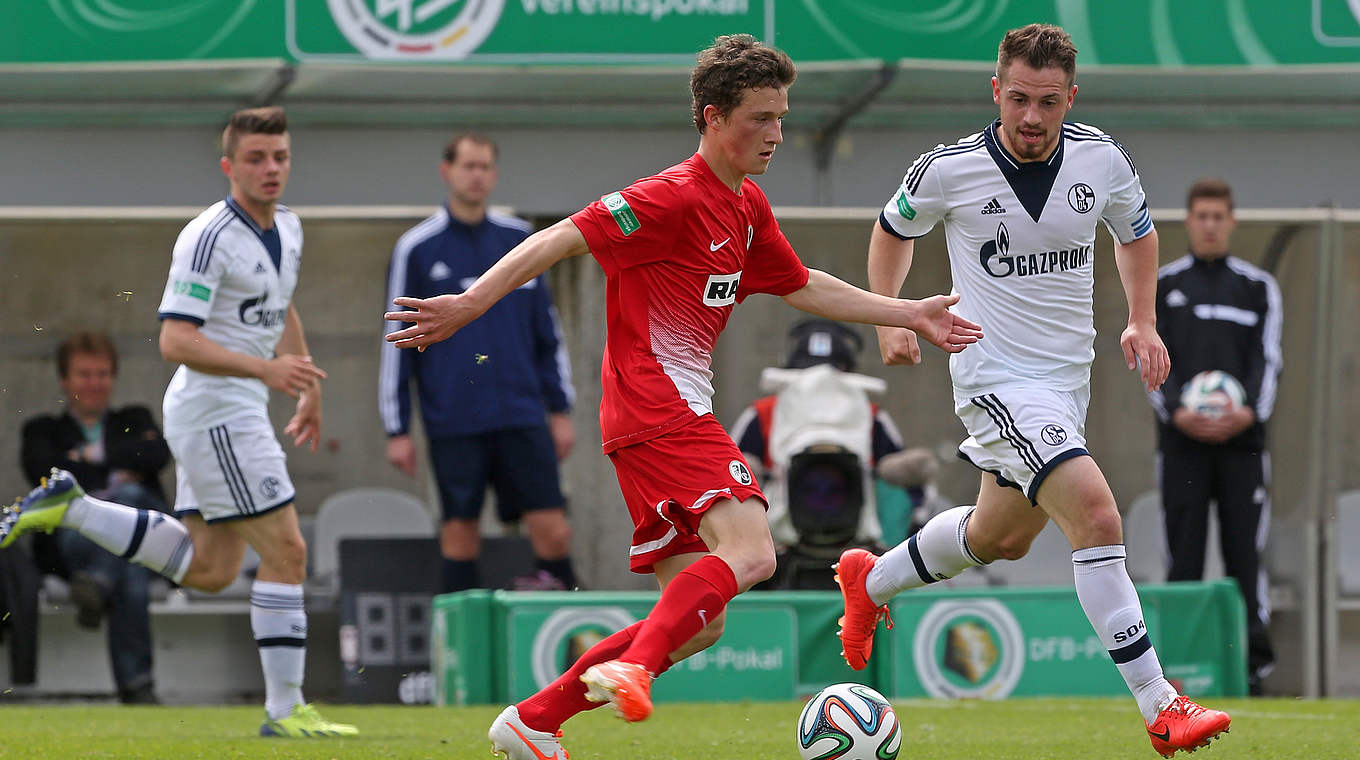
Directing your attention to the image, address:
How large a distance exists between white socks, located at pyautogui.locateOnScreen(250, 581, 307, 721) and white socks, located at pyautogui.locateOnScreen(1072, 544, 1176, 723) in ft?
9.55

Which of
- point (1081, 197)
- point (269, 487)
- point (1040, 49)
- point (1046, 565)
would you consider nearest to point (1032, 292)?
point (1081, 197)

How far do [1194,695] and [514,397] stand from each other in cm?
374

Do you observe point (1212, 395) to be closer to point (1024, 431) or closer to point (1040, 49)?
point (1024, 431)

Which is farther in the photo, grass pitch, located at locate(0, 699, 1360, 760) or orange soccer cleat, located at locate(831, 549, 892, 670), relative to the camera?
orange soccer cleat, located at locate(831, 549, 892, 670)

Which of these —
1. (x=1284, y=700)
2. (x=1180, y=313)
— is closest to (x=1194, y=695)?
(x=1284, y=700)

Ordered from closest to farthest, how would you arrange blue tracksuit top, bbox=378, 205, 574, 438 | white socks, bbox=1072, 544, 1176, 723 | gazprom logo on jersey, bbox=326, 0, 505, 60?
1. white socks, bbox=1072, 544, 1176, 723
2. gazprom logo on jersey, bbox=326, 0, 505, 60
3. blue tracksuit top, bbox=378, 205, 574, 438

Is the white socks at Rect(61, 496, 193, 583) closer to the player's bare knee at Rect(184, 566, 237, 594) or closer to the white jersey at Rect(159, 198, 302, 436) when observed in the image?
the player's bare knee at Rect(184, 566, 237, 594)

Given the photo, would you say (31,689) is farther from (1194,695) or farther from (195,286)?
(1194,695)

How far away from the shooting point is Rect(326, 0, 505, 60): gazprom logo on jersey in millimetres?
8883

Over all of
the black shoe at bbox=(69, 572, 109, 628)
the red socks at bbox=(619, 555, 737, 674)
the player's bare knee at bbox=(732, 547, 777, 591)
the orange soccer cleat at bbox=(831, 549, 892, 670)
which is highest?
the player's bare knee at bbox=(732, 547, 777, 591)

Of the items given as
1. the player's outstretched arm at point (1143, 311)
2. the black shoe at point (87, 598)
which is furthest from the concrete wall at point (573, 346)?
the player's outstretched arm at point (1143, 311)

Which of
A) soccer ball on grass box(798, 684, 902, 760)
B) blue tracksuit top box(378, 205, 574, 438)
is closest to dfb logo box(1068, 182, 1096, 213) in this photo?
soccer ball on grass box(798, 684, 902, 760)

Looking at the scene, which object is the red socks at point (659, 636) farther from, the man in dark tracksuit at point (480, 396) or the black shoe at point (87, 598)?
the black shoe at point (87, 598)

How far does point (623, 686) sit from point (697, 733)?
2.81 metres
